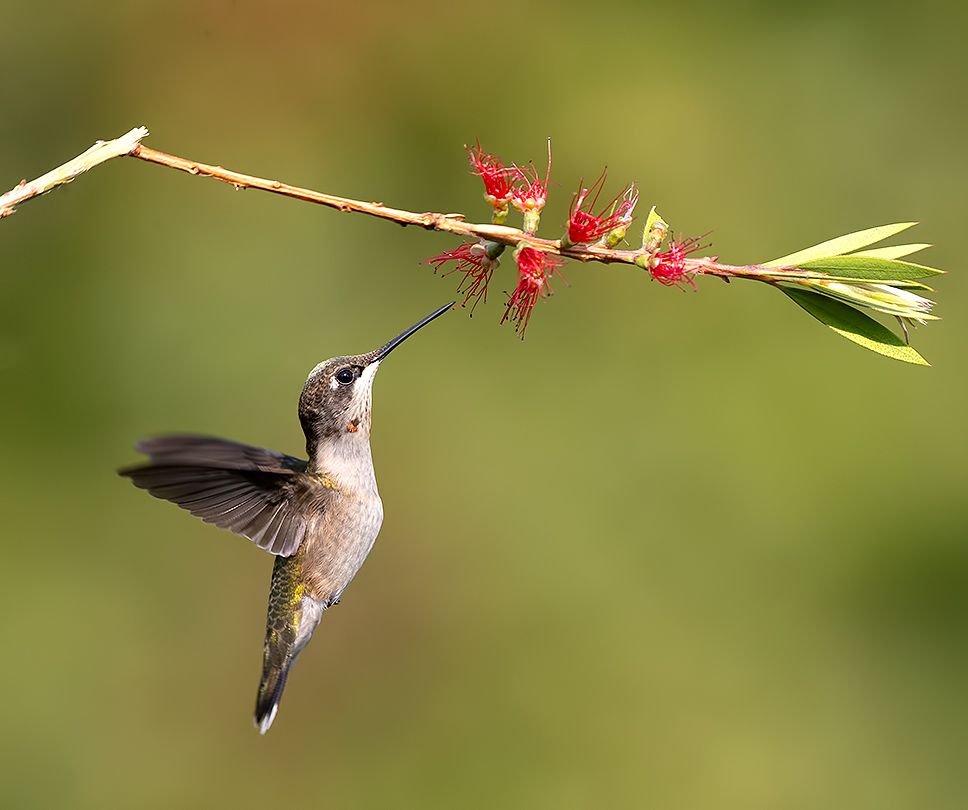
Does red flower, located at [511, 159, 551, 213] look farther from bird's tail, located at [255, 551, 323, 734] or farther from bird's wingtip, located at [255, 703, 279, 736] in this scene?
bird's wingtip, located at [255, 703, 279, 736]

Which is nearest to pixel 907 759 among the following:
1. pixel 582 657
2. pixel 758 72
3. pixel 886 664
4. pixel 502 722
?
pixel 886 664

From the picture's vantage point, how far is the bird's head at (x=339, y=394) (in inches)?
69.0

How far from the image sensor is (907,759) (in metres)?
4.30

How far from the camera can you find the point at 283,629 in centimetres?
194

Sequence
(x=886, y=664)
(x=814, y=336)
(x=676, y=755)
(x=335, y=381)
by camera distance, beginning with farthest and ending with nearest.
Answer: (x=814, y=336), (x=886, y=664), (x=676, y=755), (x=335, y=381)

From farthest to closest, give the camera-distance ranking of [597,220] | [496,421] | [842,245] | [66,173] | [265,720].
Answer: [496,421] → [265,720] → [597,220] → [842,245] → [66,173]

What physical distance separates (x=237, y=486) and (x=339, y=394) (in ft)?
0.80

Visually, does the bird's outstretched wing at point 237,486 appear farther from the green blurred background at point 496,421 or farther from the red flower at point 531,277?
the green blurred background at point 496,421

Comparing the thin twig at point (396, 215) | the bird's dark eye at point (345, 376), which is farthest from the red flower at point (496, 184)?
the bird's dark eye at point (345, 376)

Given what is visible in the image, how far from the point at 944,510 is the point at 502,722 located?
2.14 m

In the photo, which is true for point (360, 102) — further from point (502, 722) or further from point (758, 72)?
point (502, 722)

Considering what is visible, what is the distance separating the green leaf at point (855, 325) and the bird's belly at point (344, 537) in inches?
30.2

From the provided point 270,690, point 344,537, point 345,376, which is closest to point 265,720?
point 270,690

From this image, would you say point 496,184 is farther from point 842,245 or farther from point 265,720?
point 265,720
